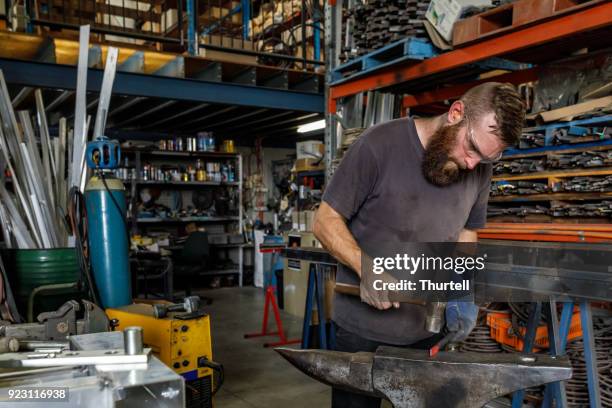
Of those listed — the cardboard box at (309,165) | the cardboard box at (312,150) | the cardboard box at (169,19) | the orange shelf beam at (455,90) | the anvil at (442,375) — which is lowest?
the anvil at (442,375)

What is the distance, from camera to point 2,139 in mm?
3211

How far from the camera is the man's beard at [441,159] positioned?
1.60 metres

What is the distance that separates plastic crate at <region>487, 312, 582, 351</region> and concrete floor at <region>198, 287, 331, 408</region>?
1239 millimetres

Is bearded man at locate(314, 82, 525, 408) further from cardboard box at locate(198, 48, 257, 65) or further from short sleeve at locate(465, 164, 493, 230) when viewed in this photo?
cardboard box at locate(198, 48, 257, 65)

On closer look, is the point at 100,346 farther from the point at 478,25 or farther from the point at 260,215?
the point at 260,215

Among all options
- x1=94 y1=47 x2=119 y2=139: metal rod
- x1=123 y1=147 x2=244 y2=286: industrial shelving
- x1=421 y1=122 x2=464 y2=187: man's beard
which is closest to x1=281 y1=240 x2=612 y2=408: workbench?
x1=421 y1=122 x2=464 y2=187: man's beard

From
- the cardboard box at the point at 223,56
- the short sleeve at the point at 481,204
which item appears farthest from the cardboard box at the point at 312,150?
the short sleeve at the point at 481,204

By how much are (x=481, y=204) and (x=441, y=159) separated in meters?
0.38

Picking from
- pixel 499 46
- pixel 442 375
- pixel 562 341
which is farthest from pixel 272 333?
pixel 442 375

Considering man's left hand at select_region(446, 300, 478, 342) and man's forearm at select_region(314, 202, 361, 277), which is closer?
man's forearm at select_region(314, 202, 361, 277)

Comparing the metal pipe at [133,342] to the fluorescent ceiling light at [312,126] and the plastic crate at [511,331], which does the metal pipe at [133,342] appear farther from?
the fluorescent ceiling light at [312,126]

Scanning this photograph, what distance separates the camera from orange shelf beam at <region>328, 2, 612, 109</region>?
2.19 meters

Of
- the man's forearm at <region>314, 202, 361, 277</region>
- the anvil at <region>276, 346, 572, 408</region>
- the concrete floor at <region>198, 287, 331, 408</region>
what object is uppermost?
the man's forearm at <region>314, 202, 361, 277</region>

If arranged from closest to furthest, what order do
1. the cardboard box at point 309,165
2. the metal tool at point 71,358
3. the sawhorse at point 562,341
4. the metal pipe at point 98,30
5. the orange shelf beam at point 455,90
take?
the metal tool at point 71,358 < the sawhorse at point 562,341 < the orange shelf beam at point 455,90 < the metal pipe at point 98,30 < the cardboard box at point 309,165
